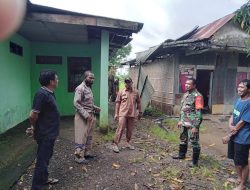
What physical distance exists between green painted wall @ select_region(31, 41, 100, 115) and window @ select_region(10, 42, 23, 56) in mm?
1275

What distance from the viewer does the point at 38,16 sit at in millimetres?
6117

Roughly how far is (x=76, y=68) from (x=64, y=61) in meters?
0.52

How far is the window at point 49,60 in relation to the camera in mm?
9656

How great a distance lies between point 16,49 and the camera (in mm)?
7918

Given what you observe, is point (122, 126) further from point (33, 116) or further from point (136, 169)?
point (33, 116)

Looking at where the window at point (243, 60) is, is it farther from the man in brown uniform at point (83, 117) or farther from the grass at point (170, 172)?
the man in brown uniform at point (83, 117)

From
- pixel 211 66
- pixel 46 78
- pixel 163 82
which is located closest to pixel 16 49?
pixel 46 78

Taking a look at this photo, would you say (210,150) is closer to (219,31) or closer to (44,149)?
(44,149)

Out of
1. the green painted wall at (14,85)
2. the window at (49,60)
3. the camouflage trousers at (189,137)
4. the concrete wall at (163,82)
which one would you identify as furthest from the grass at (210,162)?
the window at (49,60)

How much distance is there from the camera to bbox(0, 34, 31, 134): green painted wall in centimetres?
686

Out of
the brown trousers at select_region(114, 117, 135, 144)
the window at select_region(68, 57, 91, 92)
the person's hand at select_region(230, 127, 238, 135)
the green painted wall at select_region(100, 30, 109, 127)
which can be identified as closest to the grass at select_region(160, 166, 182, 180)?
the person's hand at select_region(230, 127, 238, 135)

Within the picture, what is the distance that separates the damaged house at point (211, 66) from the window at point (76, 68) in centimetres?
278

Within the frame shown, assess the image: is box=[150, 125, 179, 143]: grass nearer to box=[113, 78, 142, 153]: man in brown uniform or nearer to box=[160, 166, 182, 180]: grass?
box=[113, 78, 142, 153]: man in brown uniform

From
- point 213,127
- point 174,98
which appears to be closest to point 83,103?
point 213,127
